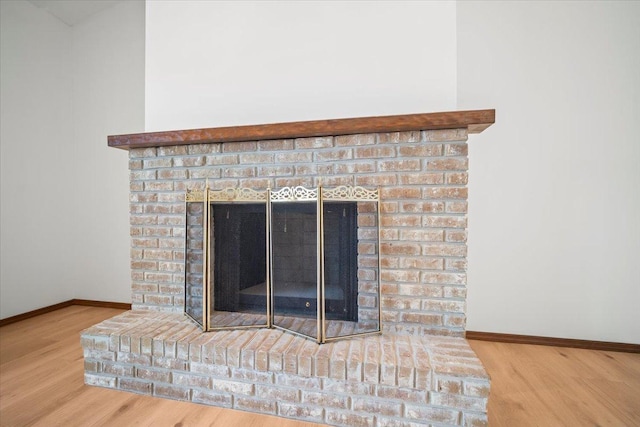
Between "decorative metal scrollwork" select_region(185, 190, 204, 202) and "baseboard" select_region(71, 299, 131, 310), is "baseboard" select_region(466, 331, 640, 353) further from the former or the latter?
"baseboard" select_region(71, 299, 131, 310)

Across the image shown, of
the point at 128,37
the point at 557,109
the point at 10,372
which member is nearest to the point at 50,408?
the point at 10,372

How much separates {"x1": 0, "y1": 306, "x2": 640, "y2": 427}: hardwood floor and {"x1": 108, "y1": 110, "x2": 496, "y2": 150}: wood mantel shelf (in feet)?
4.54

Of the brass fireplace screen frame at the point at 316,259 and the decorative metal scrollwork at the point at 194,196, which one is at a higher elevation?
the decorative metal scrollwork at the point at 194,196

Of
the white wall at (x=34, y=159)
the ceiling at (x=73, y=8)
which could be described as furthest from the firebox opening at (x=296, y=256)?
the ceiling at (x=73, y=8)

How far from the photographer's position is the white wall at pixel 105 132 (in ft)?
9.56

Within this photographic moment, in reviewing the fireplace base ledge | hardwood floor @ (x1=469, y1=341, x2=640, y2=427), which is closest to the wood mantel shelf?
the fireplace base ledge

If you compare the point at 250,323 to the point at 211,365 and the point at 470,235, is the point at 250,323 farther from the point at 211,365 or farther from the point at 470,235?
the point at 470,235

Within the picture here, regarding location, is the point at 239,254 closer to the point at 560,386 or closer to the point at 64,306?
the point at 560,386

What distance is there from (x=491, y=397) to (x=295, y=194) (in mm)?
1442

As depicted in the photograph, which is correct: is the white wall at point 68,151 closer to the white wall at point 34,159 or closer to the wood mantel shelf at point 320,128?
the white wall at point 34,159

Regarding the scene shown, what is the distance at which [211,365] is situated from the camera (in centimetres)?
151

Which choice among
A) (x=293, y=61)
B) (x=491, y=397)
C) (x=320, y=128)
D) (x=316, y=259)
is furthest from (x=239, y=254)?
(x=491, y=397)

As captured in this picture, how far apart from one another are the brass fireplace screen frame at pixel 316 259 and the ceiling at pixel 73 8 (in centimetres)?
249

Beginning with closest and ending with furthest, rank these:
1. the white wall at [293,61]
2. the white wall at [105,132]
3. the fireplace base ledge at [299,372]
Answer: the fireplace base ledge at [299,372], the white wall at [293,61], the white wall at [105,132]
